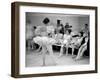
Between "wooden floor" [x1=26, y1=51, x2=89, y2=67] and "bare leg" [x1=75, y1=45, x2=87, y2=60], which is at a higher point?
"bare leg" [x1=75, y1=45, x2=87, y2=60]

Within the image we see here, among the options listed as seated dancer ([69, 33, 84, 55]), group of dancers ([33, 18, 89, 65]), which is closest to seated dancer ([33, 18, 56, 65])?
group of dancers ([33, 18, 89, 65])

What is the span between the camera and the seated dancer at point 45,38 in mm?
2024

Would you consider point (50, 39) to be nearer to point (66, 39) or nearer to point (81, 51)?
point (66, 39)

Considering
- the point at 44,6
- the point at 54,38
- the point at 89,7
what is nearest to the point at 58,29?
the point at 54,38

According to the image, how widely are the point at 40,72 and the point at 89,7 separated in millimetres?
719

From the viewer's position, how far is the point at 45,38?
6.72 ft

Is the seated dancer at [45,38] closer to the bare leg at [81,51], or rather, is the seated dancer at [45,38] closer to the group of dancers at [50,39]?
the group of dancers at [50,39]

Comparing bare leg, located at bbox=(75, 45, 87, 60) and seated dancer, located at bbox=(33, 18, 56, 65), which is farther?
bare leg, located at bbox=(75, 45, 87, 60)

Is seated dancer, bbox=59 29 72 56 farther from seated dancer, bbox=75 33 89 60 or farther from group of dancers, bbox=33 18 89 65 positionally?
seated dancer, bbox=75 33 89 60

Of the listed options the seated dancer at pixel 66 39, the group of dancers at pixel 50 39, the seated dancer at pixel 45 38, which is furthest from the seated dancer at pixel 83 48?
the seated dancer at pixel 45 38

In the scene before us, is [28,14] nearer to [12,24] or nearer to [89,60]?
[12,24]

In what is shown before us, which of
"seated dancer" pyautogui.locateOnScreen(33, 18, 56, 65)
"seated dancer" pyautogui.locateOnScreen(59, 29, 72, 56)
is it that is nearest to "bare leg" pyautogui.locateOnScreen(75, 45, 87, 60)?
"seated dancer" pyautogui.locateOnScreen(59, 29, 72, 56)

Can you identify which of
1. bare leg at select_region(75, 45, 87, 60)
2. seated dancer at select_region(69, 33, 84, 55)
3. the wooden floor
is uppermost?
seated dancer at select_region(69, 33, 84, 55)

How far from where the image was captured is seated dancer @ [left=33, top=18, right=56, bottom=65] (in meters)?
2.02
